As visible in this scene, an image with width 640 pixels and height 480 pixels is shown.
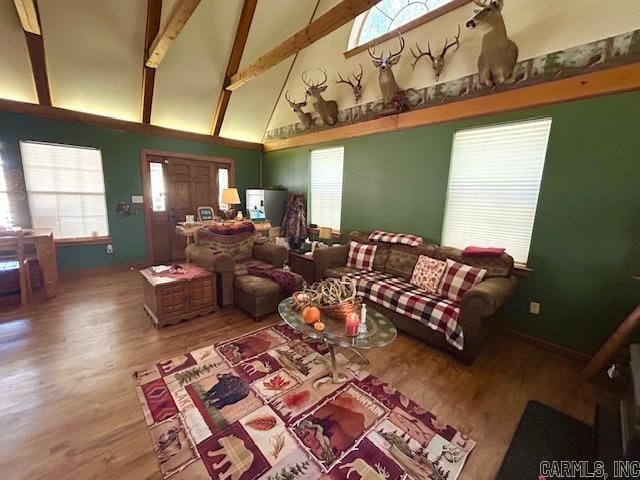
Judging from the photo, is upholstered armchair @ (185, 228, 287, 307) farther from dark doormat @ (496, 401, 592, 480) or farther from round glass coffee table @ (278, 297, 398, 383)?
dark doormat @ (496, 401, 592, 480)

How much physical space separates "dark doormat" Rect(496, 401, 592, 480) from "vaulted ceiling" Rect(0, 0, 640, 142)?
3033mm

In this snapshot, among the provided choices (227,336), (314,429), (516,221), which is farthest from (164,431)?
(516,221)

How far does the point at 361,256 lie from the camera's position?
142 inches

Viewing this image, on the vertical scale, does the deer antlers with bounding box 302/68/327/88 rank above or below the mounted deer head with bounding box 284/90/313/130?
above

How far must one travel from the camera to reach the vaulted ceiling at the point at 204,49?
8.02ft

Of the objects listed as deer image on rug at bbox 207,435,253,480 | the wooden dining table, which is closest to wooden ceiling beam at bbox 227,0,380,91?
deer image on rug at bbox 207,435,253,480

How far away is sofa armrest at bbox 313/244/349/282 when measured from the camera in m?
3.58

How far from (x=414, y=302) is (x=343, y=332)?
1.05 m

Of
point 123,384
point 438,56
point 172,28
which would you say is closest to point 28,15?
point 172,28

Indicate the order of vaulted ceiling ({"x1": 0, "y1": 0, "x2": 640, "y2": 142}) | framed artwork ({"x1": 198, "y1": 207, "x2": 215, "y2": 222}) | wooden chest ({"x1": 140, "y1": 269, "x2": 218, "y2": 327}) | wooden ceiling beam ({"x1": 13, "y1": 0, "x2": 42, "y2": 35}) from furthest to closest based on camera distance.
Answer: framed artwork ({"x1": 198, "y1": 207, "x2": 215, "y2": 222}) < wooden chest ({"x1": 140, "y1": 269, "x2": 218, "y2": 327}) < wooden ceiling beam ({"x1": 13, "y1": 0, "x2": 42, "y2": 35}) < vaulted ceiling ({"x1": 0, "y1": 0, "x2": 640, "y2": 142})

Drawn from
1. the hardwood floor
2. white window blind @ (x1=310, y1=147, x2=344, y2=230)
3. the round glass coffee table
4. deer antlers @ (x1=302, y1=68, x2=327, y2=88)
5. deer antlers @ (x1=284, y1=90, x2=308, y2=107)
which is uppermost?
deer antlers @ (x1=302, y1=68, x2=327, y2=88)

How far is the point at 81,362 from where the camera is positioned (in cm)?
216

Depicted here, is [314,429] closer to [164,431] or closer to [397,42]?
[164,431]

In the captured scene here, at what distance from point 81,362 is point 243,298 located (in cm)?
145
